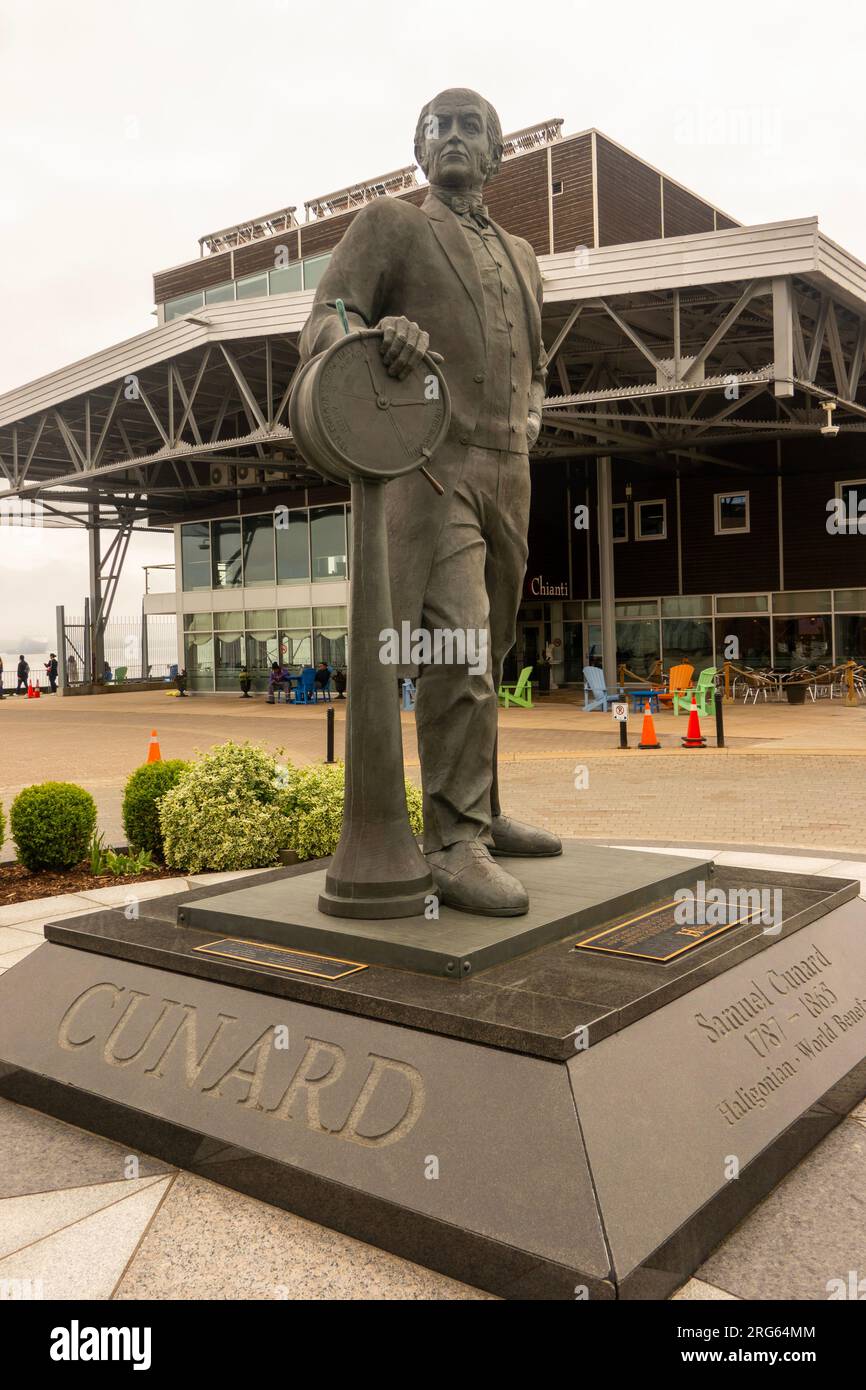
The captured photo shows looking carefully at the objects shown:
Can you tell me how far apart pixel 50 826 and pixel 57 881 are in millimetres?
381

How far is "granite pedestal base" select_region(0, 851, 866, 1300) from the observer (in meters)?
2.65

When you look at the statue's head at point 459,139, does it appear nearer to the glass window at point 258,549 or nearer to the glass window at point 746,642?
the glass window at point 746,642

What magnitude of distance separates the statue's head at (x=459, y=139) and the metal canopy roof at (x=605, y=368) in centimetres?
1498

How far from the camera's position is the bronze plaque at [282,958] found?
346cm

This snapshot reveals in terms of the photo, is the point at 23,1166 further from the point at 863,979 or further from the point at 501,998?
the point at 863,979

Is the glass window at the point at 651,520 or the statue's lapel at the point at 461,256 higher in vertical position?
the glass window at the point at 651,520

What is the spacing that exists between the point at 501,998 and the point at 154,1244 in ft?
3.62

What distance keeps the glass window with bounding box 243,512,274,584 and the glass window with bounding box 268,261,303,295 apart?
24.2ft

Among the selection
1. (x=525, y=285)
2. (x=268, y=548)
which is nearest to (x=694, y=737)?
(x=525, y=285)

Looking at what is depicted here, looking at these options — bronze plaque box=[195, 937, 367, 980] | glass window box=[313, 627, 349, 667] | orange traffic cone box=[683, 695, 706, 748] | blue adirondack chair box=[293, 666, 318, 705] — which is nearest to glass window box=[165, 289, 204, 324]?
glass window box=[313, 627, 349, 667]

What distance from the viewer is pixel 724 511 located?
100 ft

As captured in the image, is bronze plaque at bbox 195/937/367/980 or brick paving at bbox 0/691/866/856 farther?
brick paving at bbox 0/691/866/856

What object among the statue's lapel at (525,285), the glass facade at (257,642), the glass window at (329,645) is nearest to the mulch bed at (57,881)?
the statue's lapel at (525,285)

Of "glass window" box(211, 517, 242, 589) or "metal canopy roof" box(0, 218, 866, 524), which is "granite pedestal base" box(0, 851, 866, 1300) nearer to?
"metal canopy roof" box(0, 218, 866, 524)
